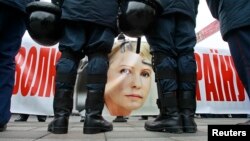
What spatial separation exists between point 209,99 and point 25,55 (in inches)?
132

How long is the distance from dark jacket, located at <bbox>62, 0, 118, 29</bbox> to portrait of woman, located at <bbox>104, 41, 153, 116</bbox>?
1759mm

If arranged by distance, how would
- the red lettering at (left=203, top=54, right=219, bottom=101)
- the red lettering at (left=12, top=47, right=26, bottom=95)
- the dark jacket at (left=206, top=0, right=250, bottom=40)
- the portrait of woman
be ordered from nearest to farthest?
1. the dark jacket at (left=206, top=0, right=250, bottom=40)
2. the portrait of woman
3. the red lettering at (left=12, top=47, right=26, bottom=95)
4. the red lettering at (left=203, top=54, right=219, bottom=101)

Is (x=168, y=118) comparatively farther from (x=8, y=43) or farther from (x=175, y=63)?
(x=8, y=43)

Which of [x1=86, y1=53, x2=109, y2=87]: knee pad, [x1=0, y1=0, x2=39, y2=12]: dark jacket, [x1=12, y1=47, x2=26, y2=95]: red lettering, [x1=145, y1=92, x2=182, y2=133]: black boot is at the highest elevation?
[x1=0, y1=0, x2=39, y2=12]: dark jacket

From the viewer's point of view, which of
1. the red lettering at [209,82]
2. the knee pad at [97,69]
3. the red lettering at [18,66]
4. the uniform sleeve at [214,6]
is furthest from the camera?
the red lettering at [209,82]

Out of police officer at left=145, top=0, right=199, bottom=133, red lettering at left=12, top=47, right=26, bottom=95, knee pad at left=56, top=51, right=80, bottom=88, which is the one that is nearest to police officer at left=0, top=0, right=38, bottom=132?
knee pad at left=56, top=51, right=80, bottom=88

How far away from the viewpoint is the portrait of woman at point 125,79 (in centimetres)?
408

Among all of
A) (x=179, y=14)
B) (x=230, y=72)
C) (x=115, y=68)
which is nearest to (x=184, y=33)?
(x=179, y=14)

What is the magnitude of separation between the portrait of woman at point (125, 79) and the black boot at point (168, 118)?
6.25 ft

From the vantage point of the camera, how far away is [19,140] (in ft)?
5.38

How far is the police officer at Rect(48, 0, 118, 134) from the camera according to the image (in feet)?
6.82

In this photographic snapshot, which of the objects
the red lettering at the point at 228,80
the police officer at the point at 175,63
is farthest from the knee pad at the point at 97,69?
the red lettering at the point at 228,80

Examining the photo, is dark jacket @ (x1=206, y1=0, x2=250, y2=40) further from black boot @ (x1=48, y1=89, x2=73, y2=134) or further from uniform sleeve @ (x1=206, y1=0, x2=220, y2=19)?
black boot @ (x1=48, y1=89, x2=73, y2=134)

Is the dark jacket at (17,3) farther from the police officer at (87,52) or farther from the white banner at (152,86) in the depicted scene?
the white banner at (152,86)
